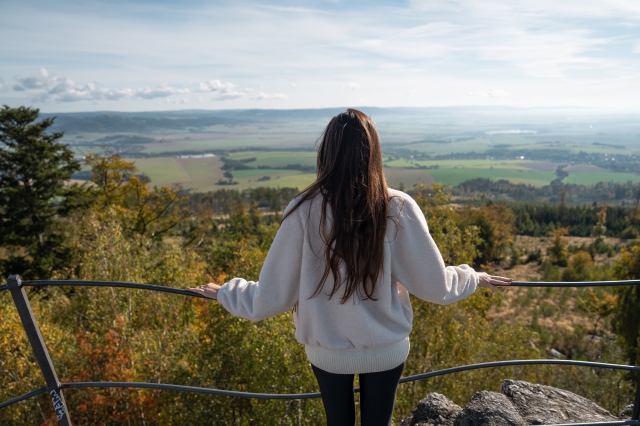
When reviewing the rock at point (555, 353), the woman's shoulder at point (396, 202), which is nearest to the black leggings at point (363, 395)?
the woman's shoulder at point (396, 202)

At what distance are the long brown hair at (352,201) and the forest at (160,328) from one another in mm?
9391

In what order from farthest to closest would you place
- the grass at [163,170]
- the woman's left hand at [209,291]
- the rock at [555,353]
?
the grass at [163,170] < the rock at [555,353] < the woman's left hand at [209,291]

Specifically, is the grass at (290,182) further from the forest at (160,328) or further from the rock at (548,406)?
the rock at (548,406)

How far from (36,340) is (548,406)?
3470mm

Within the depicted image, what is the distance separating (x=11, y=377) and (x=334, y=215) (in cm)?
1506

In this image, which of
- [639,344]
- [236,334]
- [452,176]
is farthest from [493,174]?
[236,334]

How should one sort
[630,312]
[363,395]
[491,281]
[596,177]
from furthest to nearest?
1. [596,177]
2. [630,312]
3. [491,281]
4. [363,395]

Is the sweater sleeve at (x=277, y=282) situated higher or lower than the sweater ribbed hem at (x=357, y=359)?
higher

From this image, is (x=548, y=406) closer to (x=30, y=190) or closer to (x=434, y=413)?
(x=434, y=413)

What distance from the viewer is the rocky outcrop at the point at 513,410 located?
3.19m

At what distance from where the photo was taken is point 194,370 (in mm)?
12836

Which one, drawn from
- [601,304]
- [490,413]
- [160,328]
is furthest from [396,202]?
[601,304]

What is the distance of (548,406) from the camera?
11.0 feet

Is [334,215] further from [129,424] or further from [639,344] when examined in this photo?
[639,344]
